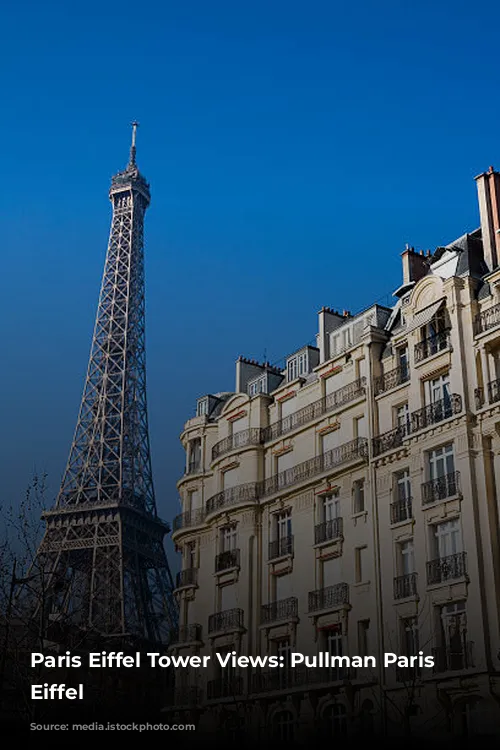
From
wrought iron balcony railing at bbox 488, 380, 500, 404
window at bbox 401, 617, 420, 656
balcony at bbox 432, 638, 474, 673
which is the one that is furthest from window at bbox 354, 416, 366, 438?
balcony at bbox 432, 638, 474, 673

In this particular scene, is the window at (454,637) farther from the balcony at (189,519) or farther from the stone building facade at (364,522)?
the balcony at (189,519)

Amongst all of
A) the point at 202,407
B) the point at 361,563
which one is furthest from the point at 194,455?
the point at 361,563

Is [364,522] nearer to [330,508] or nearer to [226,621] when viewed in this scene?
[330,508]

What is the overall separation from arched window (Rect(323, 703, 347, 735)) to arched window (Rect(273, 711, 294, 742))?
1.69 metres

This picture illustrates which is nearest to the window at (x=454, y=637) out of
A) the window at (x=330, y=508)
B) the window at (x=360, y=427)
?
the window at (x=330, y=508)

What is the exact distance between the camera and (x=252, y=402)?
137 feet

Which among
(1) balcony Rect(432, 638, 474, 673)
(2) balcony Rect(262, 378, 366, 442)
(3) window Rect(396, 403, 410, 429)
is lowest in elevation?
(1) balcony Rect(432, 638, 474, 673)

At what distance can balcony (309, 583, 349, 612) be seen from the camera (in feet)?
112

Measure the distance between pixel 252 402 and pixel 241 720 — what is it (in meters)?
12.7

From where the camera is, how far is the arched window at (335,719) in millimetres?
32531

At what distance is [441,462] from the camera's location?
31.8 metres

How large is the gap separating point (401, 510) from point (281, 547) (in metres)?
6.46

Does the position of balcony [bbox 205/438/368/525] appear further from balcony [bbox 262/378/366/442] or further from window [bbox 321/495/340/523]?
balcony [bbox 262/378/366/442]

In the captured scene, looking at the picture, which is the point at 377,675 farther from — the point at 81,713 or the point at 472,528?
the point at 81,713
